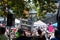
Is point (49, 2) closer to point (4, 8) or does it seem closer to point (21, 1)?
point (21, 1)

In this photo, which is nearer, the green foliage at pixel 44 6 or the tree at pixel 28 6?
the tree at pixel 28 6

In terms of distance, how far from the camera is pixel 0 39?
303 inches

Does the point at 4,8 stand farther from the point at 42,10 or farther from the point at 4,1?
the point at 42,10

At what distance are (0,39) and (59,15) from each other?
6.62ft

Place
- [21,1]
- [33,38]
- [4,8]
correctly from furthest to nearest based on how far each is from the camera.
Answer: [33,38] → [4,8] → [21,1]

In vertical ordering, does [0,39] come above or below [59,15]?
below

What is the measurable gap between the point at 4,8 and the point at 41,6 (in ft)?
3.46

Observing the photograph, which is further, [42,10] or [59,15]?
[42,10]

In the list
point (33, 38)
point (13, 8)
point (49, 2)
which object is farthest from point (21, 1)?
point (33, 38)

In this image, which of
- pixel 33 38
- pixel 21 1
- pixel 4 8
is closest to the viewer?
pixel 21 1

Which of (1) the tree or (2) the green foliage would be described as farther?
(2) the green foliage

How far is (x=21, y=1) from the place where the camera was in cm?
667

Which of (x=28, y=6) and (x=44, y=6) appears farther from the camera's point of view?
(x=28, y=6)

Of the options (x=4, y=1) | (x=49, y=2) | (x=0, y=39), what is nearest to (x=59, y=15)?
(x=49, y=2)
